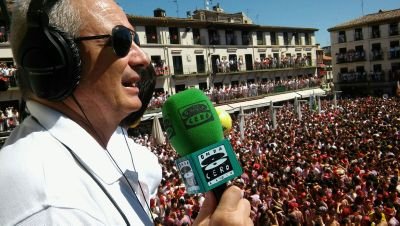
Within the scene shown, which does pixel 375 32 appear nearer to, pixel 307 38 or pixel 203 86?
pixel 307 38

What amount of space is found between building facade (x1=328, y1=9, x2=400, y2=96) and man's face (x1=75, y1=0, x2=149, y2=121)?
168 feet

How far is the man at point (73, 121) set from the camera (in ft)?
3.68

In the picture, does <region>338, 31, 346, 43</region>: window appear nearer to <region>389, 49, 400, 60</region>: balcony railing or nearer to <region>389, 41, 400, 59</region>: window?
<region>389, 41, 400, 59</region>: window

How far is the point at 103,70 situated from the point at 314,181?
10766mm

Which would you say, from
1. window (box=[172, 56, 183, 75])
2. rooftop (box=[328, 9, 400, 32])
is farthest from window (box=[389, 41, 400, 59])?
window (box=[172, 56, 183, 75])

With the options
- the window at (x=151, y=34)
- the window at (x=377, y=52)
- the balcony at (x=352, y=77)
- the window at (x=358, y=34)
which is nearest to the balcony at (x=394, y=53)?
the window at (x=377, y=52)

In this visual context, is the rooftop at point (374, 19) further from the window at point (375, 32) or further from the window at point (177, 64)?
A: the window at point (177, 64)

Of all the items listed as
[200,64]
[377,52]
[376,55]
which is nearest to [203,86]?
[200,64]

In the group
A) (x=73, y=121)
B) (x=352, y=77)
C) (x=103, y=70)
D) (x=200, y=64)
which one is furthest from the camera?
(x=352, y=77)

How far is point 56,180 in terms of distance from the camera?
1152 millimetres

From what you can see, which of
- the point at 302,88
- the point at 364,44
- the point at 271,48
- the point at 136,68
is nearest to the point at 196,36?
the point at 271,48

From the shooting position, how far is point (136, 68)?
6.02 ft

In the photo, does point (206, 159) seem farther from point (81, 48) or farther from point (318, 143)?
point (318, 143)

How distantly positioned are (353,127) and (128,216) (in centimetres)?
2088
